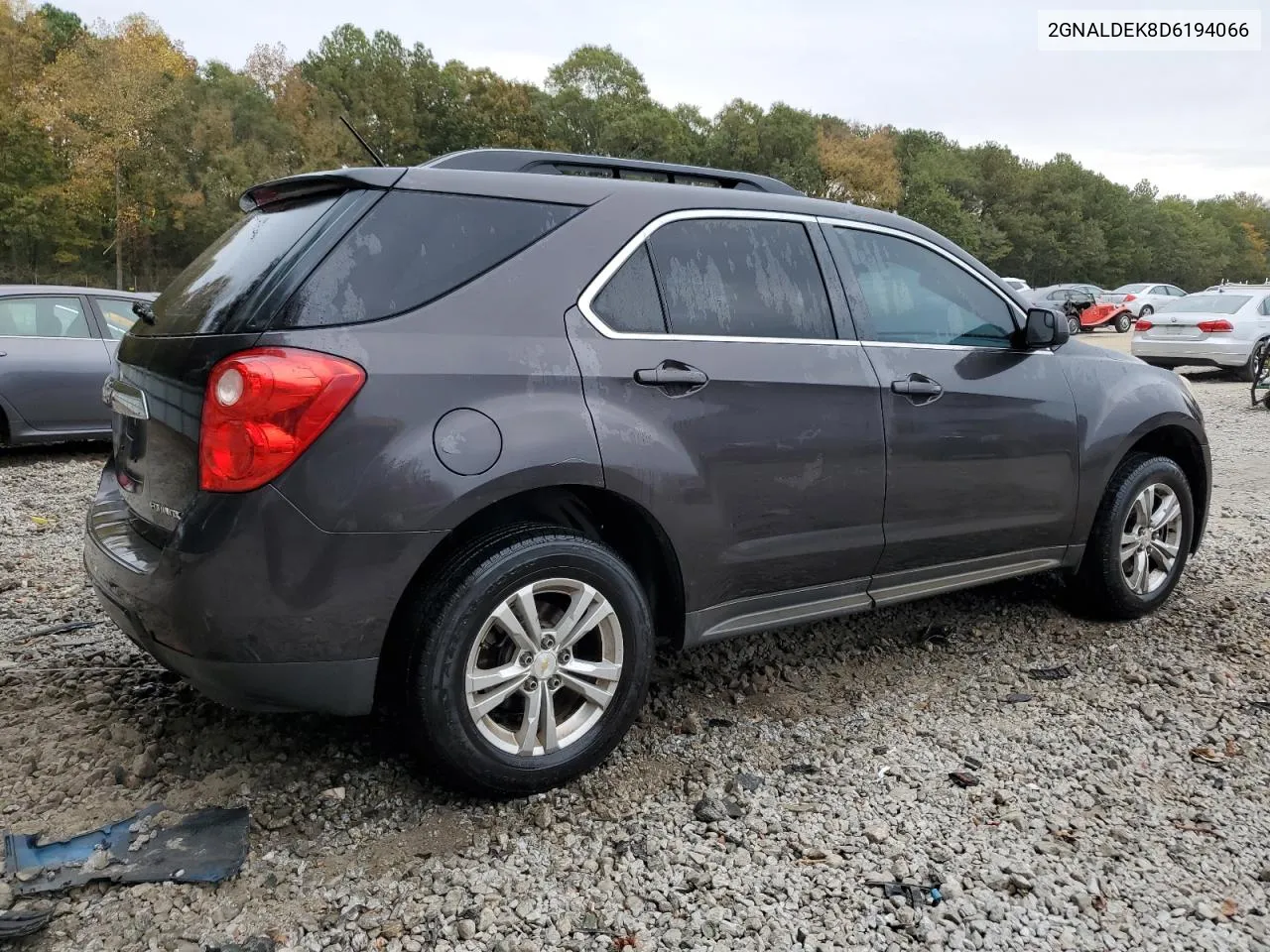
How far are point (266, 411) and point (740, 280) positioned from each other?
5.10 feet

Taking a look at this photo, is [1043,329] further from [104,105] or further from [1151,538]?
[104,105]

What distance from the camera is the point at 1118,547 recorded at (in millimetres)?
4258

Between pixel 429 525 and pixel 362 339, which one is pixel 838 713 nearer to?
pixel 429 525

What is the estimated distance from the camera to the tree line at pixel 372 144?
33.8m

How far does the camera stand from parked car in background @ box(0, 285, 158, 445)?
308 inches

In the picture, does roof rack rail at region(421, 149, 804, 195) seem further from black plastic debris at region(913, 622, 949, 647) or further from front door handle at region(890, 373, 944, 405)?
black plastic debris at region(913, 622, 949, 647)

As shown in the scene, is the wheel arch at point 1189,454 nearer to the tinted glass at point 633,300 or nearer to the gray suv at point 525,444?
the gray suv at point 525,444

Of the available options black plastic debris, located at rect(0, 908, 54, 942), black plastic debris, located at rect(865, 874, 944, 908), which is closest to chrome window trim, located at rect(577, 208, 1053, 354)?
black plastic debris, located at rect(865, 874, 944, 908)

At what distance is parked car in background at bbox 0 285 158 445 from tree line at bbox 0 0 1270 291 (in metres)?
22.0

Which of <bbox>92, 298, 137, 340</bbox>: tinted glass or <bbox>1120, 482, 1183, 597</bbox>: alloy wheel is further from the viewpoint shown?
<bbox>92, 298, 137, 340</bbox>: tinted glass

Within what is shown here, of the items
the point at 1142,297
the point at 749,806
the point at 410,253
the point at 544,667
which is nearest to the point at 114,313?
the point at 410,253

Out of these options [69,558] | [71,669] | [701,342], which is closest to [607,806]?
[701,342]

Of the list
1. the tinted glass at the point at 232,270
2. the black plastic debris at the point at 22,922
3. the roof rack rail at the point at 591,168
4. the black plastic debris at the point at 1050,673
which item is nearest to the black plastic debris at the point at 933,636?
the black plastic debris at the point at 1050,673

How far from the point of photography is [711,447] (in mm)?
2979
